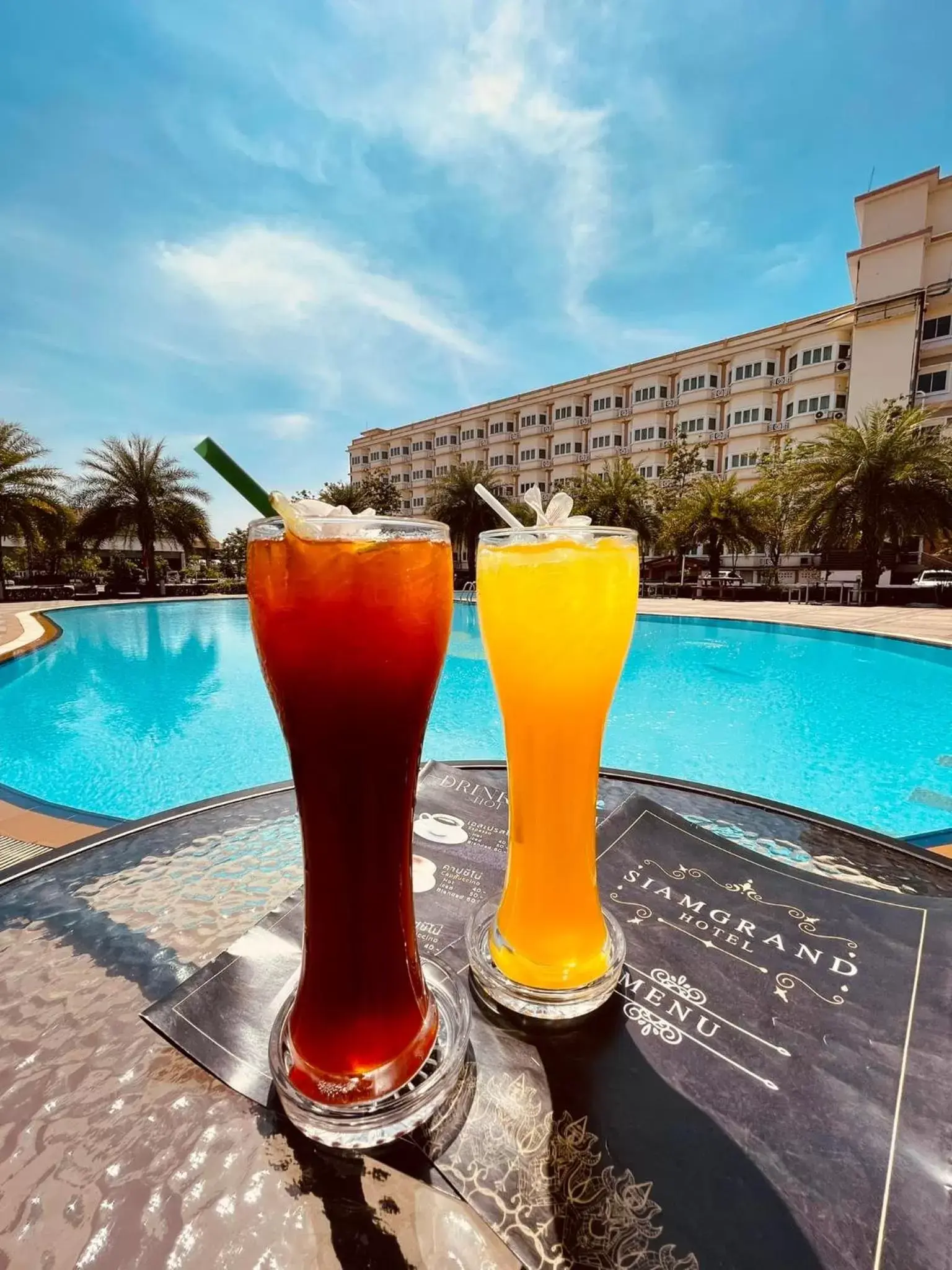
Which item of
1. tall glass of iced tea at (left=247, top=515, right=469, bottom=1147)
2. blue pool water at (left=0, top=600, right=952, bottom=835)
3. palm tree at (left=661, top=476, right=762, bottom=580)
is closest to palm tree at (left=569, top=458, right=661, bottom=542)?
palm tree at (left=661, top=476, right=762, bottom=580)

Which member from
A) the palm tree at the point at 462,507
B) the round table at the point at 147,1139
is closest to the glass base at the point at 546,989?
the round table at the point at 147,1139

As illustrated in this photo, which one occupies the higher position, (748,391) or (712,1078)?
(748,391)

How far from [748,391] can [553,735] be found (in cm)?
3983

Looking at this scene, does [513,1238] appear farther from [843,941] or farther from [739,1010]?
[843,941]

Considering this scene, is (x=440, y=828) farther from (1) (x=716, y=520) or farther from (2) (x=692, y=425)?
(2) (x=692, y=425)

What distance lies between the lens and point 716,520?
2502 cm

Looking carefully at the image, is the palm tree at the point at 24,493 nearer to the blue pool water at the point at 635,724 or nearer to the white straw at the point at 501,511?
the blue pool water at the point at 635,724

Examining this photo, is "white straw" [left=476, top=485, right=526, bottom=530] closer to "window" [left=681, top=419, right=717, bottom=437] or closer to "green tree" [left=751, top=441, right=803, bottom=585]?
"green tree" [left=751, top=441, right=803, bottom=585]

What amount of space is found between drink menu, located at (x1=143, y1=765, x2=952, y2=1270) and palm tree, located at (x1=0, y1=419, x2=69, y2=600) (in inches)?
901

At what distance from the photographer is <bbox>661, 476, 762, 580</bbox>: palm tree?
25.0 m

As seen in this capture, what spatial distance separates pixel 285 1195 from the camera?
1.80ft

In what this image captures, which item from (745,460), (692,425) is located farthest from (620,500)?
(692,425)

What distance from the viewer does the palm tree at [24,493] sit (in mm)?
18766

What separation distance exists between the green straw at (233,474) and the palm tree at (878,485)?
72.2 feet
